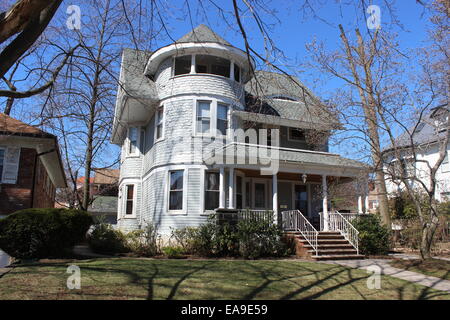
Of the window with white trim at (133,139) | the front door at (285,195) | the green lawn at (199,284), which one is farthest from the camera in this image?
the window with white trim at (133,139)

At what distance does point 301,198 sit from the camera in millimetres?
18422

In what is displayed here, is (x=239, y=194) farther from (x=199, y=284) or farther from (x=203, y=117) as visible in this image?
(x=199, y=284)

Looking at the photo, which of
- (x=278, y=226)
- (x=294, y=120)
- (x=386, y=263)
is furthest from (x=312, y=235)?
(x=294, y=120)

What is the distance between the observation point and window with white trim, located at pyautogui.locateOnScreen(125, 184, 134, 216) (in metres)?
19.3

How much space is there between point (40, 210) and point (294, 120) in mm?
11347

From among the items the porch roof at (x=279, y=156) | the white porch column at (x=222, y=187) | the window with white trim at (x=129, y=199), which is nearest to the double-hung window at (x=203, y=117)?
the porch roof at (x=279, y=156)

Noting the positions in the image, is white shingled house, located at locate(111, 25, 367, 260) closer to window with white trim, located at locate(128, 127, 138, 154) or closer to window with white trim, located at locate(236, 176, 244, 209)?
window with white trim, located at locate(236, 176, 244, 209)

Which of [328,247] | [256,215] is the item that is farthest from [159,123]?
[328,247]

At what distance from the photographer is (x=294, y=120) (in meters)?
17.2

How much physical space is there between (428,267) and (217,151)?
786 centimetres

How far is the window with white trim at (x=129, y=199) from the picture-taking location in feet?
63.2

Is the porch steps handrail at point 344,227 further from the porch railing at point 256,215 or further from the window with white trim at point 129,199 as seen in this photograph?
the window with white trim at point 129,199

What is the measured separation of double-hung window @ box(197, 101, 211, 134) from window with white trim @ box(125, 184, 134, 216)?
6.00 m

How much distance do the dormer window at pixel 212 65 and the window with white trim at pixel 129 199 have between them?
7.31 m
